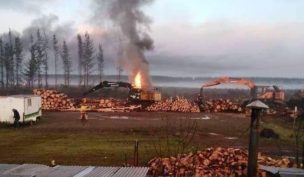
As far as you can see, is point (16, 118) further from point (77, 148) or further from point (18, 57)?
point (18, 57)

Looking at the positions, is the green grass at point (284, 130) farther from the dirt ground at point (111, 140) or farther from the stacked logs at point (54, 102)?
the stacked logs at point (54, 102)

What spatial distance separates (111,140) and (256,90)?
97.6 ft

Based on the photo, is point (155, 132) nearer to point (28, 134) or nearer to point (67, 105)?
point (28, 134)

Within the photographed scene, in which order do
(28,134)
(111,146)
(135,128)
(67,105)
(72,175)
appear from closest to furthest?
(72,175) < (111,146) < (28,134) < (135,128) < (67,105)

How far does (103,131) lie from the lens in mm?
29594

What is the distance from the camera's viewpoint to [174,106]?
47594 mm

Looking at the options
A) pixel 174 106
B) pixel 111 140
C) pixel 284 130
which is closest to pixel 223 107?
pixel 174 106

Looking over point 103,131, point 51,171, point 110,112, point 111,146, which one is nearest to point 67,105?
point 110,112

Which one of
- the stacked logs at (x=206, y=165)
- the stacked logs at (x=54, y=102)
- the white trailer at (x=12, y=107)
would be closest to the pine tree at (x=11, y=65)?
the stacked logs at (x=54, y=102)

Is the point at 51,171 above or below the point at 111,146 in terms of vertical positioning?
above

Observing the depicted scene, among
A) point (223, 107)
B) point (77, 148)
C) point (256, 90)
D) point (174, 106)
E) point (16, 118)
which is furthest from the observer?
point (256, 90)

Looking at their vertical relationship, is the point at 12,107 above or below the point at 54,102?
above

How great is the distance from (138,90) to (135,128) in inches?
739

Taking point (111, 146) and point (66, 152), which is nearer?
point (66, 152)
